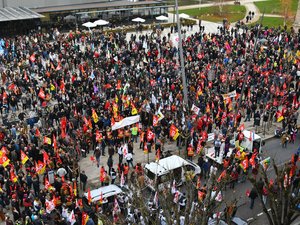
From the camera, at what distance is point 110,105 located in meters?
28.5

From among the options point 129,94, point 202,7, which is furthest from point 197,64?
point 202,7

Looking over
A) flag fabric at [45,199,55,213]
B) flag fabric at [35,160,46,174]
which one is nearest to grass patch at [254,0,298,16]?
flag fabric at [35,160,46,174]

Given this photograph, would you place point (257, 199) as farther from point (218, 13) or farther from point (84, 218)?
point (218, 13)

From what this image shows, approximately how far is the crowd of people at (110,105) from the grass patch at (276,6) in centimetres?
2762

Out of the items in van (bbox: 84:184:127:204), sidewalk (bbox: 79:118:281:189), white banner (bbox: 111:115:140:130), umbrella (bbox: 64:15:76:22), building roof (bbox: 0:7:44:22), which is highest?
building roof (bbox: 0:7:44:22)

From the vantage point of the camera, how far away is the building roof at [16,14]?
170 feet

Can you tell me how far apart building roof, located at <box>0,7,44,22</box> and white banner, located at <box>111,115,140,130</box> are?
31.5 metres

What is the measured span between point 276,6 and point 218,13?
12188 mm

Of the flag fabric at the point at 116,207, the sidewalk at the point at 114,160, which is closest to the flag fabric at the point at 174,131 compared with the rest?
the sidewalk at the point at 114,160

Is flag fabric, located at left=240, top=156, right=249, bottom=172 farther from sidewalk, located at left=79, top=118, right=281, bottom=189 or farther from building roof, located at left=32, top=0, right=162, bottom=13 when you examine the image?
building roof, located at left=32, top=0, right=162, bottom=13

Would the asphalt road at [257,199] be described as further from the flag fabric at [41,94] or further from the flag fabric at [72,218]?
the flag fabric at [41,94]

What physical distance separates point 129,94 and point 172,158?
9.72m

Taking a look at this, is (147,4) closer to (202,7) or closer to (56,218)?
(202,7)

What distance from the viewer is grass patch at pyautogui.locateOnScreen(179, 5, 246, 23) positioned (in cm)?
6731
